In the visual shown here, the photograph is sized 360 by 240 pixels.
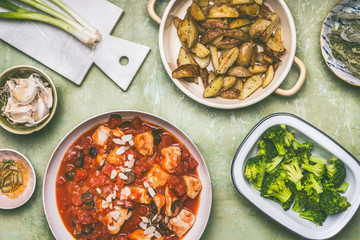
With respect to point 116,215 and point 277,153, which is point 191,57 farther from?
point 116,215

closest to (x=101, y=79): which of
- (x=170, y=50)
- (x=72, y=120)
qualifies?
(x=72, y=120)

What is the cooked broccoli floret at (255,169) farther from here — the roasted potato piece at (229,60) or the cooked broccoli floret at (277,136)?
the roasted potato piece at (229,60)

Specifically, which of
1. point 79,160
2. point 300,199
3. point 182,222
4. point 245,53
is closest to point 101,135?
point 79,160

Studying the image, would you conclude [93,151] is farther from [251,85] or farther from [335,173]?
[335,173]

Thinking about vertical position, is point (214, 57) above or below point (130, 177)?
above

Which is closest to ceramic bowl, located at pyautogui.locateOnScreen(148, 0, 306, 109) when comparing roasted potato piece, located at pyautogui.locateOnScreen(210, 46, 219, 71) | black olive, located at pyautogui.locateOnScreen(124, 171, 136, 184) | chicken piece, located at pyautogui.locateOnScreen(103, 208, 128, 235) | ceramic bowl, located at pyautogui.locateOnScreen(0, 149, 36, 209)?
roasted potato piece, located at pyautogui.locateOnScreen(210, 46, 219, 71)

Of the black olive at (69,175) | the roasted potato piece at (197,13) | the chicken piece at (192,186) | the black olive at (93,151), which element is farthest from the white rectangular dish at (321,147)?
the black olive at (69,175)
